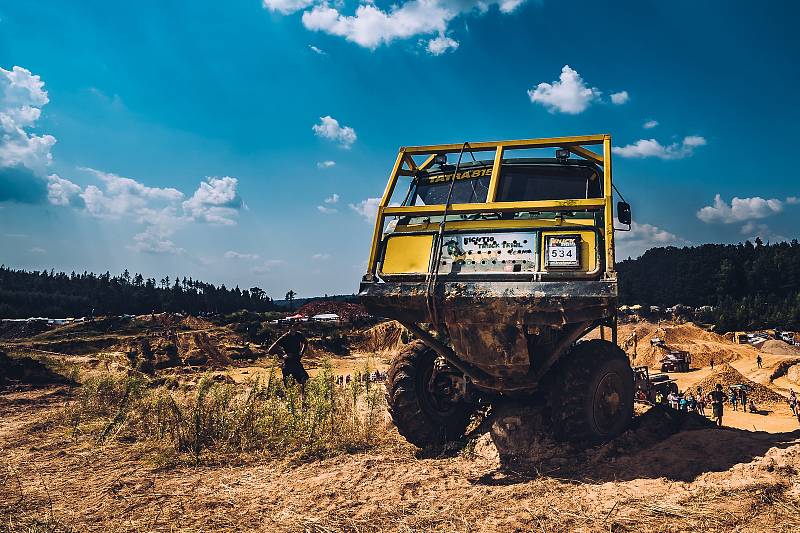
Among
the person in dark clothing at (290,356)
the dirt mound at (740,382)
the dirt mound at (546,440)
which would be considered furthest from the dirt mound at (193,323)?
the dirt mound at (546,440)

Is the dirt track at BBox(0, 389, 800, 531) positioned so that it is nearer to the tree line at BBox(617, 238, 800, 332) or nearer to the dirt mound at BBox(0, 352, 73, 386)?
the dirt mound at BBox(0, 352, 73, 386)

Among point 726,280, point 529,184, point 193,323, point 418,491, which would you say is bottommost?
point 193,323

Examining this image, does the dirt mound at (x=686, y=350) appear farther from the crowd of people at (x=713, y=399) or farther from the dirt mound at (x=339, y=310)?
the dirt mound at (x=339, y=310)

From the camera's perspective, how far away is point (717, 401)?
15.4 metres

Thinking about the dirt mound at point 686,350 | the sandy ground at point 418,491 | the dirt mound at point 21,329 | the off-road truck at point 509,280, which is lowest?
the dirt mound at point 686,350

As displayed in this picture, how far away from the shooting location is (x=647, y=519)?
3783mm

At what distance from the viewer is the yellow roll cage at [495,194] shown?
5.05 meters

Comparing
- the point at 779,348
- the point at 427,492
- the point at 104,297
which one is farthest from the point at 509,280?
the point at 104,297

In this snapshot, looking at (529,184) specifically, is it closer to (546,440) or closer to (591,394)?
(591,394)

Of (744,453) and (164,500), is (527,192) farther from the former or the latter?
(164,500)

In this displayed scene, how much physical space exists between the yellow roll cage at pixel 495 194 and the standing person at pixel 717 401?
7.39m

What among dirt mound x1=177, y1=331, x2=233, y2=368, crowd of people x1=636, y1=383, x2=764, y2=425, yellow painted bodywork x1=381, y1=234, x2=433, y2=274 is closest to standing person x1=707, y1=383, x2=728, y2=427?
crowd of people x1=636, y1=383, x2=764, y2=425

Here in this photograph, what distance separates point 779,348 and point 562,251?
38.5 m

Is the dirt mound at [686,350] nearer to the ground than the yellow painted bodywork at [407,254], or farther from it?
nearer to the ground
